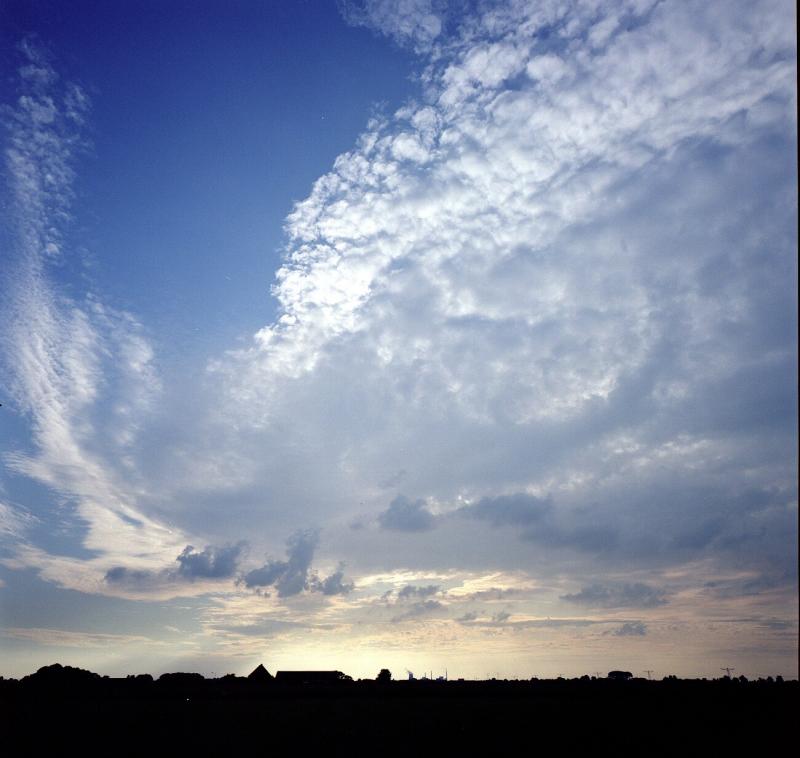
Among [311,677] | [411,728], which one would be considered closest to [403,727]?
[411,728]

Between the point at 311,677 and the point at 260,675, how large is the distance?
38.0ft

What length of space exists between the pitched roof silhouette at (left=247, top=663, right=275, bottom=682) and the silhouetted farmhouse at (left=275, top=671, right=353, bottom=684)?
1.77 m

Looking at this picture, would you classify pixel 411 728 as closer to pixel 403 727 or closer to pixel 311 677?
pixel 403 727

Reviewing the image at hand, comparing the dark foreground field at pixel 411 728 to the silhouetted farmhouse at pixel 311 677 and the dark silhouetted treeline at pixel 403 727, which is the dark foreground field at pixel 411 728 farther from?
the silhouetted farmhouse at pixel 311 677

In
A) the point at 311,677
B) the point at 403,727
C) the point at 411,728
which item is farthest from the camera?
the point at 311,677

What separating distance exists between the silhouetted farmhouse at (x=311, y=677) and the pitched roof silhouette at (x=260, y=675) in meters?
1.77

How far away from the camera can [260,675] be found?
128 m

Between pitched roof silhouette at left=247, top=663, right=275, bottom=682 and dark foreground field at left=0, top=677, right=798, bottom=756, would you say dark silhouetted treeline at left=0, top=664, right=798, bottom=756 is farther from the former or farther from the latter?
pitched roof silhouette at left=247, top=663, right=275, bottom=682

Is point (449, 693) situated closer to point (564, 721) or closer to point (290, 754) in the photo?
point (564, 721)

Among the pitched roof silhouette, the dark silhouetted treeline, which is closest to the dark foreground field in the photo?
the dark silhouetted treeline

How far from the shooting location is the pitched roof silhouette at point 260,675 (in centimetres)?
12631

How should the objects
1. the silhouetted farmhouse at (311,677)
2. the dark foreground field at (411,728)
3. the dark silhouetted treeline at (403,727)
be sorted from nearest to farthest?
1. the dark foreground field at (411,728)
2. the dark silhouetted treeline at (403,727)
3. the silhouetted farmhouse at (311,677)

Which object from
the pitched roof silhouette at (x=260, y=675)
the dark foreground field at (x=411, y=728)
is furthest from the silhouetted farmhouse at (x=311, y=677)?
the dark foreground field at (x=411, y=728)

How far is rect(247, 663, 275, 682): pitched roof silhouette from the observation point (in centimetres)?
12631
